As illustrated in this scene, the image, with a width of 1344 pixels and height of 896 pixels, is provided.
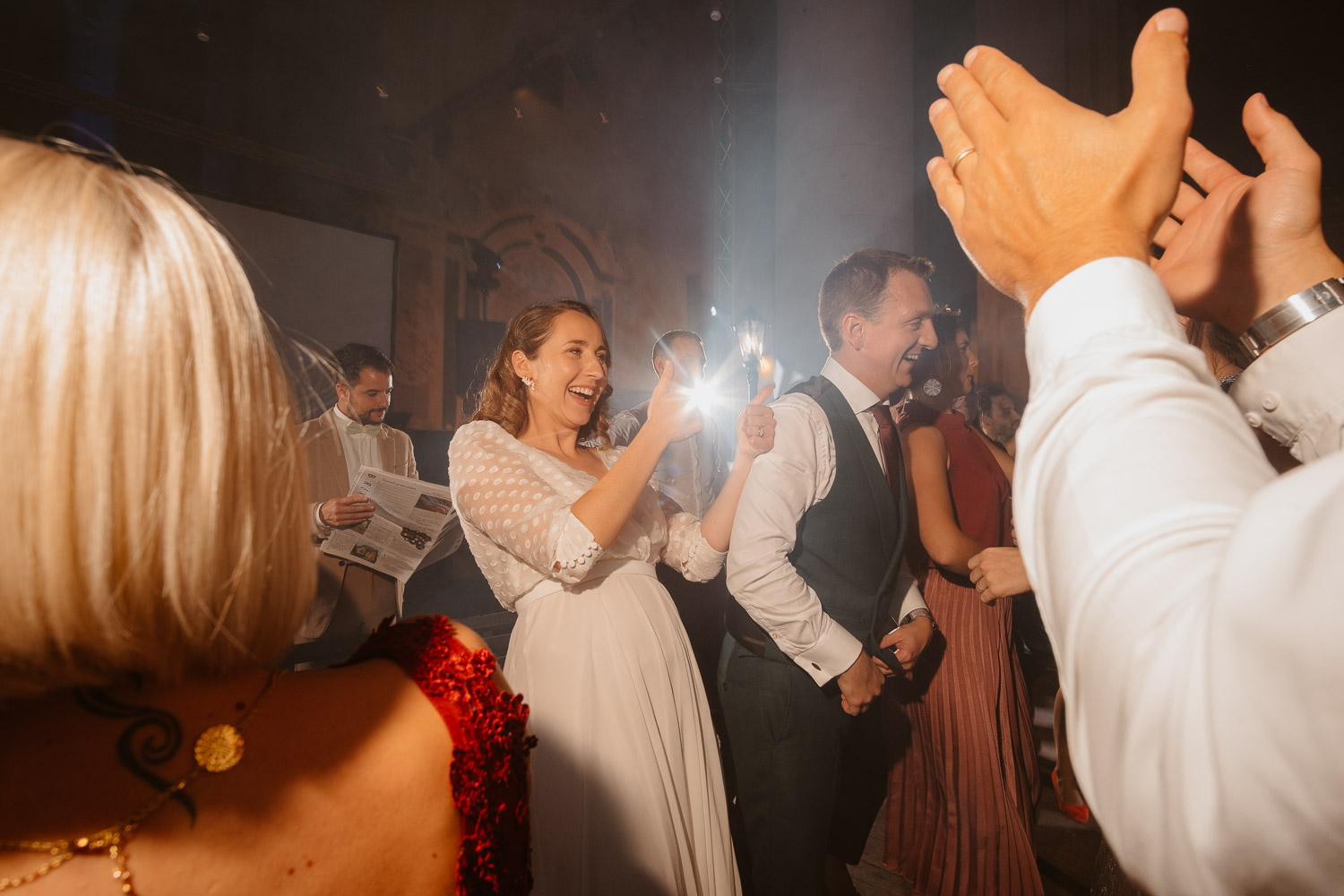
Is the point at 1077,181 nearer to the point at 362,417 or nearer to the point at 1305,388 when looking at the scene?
the point at 1305,388

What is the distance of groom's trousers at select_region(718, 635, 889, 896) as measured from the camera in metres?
1.16

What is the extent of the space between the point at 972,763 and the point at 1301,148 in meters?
1.25

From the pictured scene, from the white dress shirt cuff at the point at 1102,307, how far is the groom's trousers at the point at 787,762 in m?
1.03

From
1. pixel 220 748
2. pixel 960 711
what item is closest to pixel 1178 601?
pixel 220 748

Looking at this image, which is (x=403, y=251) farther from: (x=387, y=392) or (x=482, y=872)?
(x=482, y=872)

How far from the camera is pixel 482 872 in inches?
17.7

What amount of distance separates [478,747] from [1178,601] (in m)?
0.48

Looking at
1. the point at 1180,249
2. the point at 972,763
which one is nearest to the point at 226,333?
the point at 1180,249

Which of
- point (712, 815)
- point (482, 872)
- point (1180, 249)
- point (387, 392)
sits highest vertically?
point (1180, 249)

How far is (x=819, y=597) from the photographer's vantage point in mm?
1174

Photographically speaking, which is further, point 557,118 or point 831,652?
point 557,118

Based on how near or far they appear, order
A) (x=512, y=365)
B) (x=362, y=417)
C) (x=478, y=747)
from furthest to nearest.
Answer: (x=362, y=417), (x=512, y=365), (x=478, y=747)

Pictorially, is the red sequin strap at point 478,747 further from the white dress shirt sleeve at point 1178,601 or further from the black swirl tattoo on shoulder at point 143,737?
the white dress shirt sleeve at point 1178,601

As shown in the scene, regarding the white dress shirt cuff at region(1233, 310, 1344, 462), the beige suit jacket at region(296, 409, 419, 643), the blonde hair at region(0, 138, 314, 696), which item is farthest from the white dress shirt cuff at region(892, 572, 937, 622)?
the beige suit jacket at region(296, 409, 419, 643)
